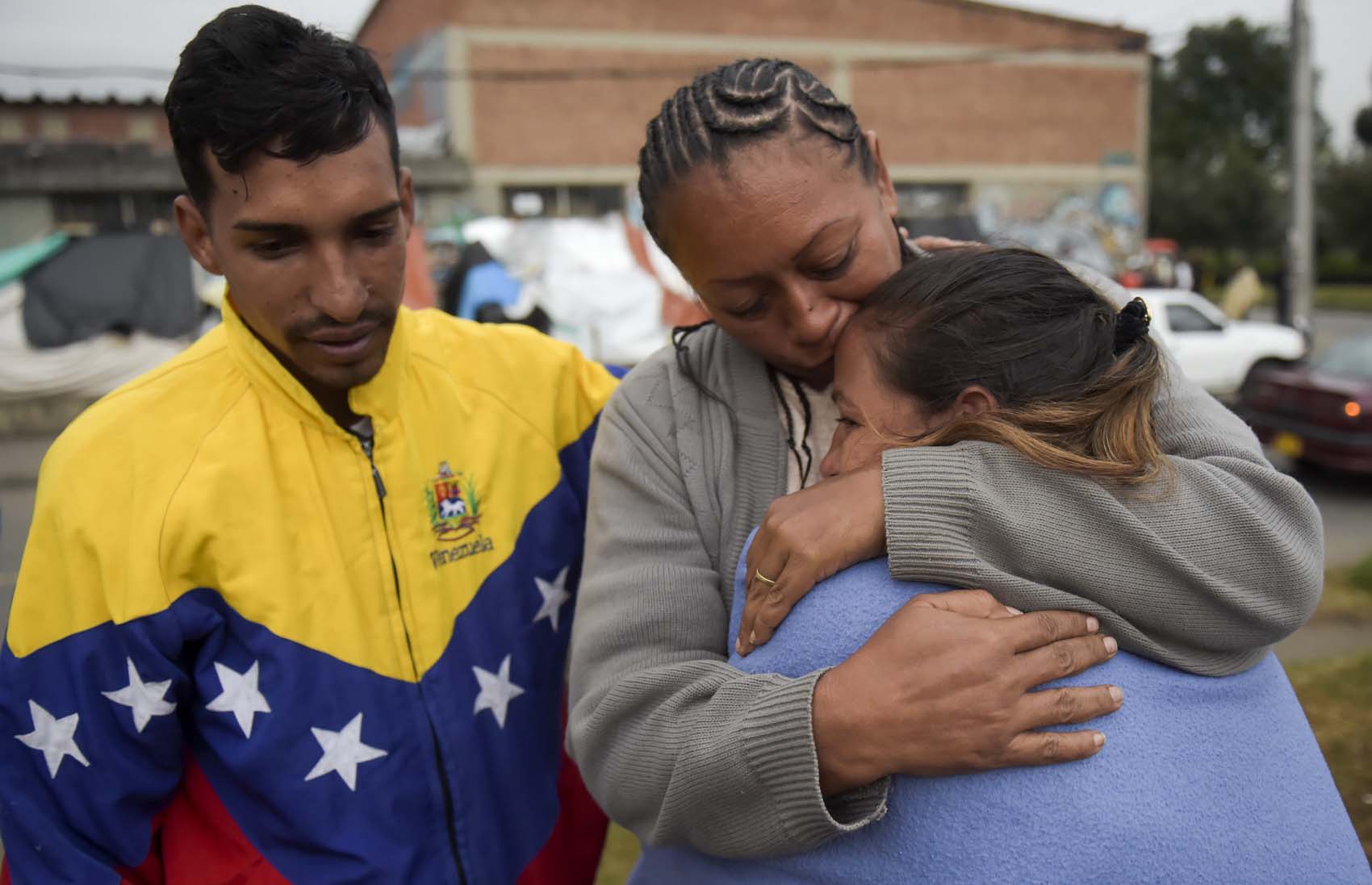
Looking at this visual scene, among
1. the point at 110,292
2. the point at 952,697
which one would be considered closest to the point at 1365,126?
the point at 110,292

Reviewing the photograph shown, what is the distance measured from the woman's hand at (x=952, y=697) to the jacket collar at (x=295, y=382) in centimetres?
105

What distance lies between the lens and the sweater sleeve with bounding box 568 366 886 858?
4.14ft

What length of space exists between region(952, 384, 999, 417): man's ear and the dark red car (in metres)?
8.79

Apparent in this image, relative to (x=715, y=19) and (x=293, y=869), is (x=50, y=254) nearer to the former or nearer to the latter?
(x=293, y=869)

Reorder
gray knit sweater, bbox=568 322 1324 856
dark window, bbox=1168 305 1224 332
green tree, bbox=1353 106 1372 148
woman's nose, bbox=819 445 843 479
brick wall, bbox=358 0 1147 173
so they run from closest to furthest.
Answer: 1. gray knit sweater, bbox=568 322 1324 856
2. woman's nose, bbox=819 445 843 479
3. dark window, bbox=1168 305 1224 332
4. brick wall, bbox=358 0 1147 173
5. green tree, bbox=1353 106 1372 148

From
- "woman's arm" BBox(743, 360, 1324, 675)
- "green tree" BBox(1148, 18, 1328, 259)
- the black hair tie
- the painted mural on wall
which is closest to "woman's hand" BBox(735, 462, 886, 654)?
"woman's arm" BBox(743, 360, 1324, 675)

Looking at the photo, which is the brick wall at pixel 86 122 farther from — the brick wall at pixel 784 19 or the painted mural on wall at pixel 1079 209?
the painted mural on wall at pixel 1079 209

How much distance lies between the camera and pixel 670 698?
1392 mm

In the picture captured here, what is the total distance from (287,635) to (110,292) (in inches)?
539

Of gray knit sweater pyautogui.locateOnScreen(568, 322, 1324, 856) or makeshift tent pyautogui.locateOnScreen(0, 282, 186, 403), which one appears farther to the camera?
makeshift tent pyautogui.locateOnScreen(0, 282, 186, 403)

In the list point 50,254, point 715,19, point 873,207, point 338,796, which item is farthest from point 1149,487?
point 715,19

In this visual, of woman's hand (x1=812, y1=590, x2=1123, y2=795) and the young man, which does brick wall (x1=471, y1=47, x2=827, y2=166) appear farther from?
woman's hand (x1=812, y1=590, x2=1123, y2=795)

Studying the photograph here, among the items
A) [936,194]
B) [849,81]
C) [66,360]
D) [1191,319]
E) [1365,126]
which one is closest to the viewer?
[66,360]

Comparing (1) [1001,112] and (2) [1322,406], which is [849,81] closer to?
(1) [1001,112]
